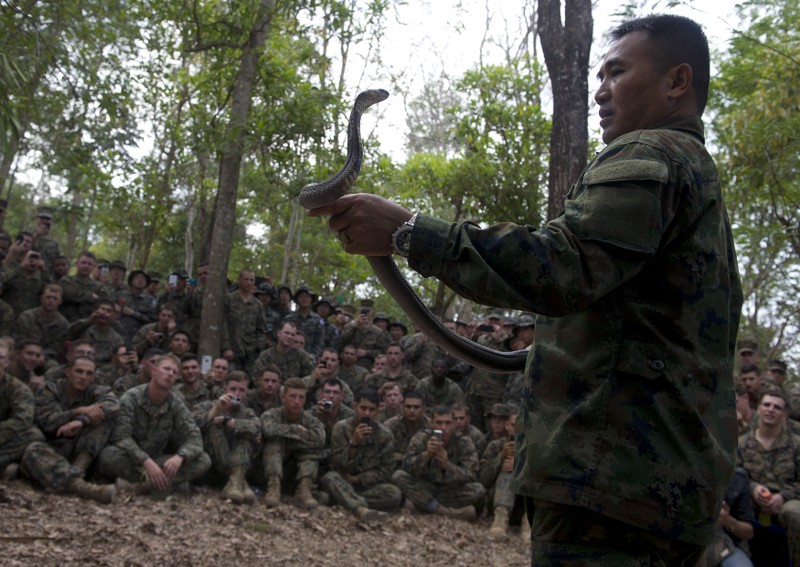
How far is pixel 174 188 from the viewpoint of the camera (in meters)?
18.6

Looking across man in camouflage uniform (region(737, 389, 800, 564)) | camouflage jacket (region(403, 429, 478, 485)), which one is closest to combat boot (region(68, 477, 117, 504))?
camouflage jacket (region(403, 429, 478, 485))

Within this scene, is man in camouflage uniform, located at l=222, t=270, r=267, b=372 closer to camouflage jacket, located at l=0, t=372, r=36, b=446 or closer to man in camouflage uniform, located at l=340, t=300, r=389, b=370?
man in camouflage uniform, located at l=340, t=300, r=389, b=370

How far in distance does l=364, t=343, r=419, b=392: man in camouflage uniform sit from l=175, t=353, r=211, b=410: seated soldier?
8.57 ft

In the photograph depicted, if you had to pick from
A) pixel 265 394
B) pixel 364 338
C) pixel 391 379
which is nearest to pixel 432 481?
pixel 265 394

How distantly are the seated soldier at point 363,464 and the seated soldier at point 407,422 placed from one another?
34 centimetres

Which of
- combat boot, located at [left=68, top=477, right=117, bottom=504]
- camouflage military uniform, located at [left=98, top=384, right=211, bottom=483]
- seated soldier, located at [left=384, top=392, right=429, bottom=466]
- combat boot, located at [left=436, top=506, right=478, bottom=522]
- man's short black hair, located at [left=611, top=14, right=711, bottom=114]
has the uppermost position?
man's short black hair, located at [left=611, top=14, right=711, bottom=114]

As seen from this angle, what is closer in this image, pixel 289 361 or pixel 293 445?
pixel 293 445

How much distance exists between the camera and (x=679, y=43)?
76.7 inches

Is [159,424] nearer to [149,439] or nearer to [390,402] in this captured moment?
[149,439]

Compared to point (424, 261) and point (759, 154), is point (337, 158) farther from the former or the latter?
point (424, 261)

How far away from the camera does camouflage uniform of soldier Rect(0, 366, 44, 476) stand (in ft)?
22.9

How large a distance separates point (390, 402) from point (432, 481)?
1388mm

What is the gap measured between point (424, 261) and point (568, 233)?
315 mm

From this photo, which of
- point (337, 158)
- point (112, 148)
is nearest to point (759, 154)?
point (337, 158)
